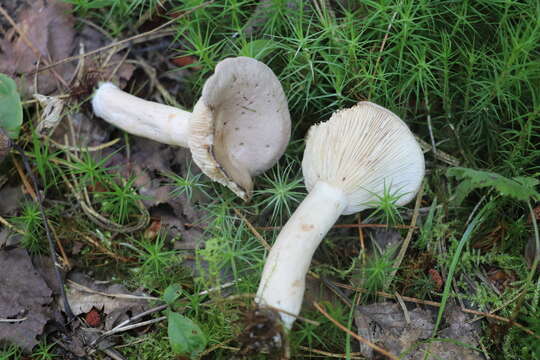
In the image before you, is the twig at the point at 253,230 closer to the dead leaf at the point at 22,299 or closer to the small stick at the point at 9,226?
the dead leaf at the point at 22,299

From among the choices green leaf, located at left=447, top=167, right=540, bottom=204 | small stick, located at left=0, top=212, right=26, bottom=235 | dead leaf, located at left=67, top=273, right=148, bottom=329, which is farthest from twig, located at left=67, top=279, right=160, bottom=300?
green leaf, located at left=447, top=167, right=540, bottom=204

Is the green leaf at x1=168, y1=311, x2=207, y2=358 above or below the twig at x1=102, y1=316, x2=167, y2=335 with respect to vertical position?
above

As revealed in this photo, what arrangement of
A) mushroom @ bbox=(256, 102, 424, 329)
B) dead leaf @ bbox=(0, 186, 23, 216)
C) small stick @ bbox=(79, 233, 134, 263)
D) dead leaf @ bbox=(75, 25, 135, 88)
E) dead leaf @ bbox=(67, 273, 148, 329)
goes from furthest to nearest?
dead leaf @ bbox=(75, 25, 135, 88)
dead leaf @ bbox=(0, 186, 23, 216)
small stick @ bbox=(79, 233, 134, 263)
dead leaf @ bbox=(67, 273, 148, 329)
mushroom @ bbox=(256, 102, 424, 329)

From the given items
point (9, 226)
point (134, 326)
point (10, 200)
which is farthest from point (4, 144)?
point (134, 326)

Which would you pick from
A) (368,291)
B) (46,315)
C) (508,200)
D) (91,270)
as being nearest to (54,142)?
(91,270)

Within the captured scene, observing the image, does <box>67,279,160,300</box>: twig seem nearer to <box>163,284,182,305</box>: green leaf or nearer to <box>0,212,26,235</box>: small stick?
<box>163,284,182,305</box>: green leaf

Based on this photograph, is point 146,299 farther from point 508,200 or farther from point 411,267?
point 508,200

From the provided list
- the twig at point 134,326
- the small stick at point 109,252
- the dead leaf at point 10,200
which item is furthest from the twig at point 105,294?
the dead leaf at point 10,200

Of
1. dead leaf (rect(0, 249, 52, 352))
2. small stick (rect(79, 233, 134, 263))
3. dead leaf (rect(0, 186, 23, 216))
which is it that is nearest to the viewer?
dead leaf (rect(0, 249, 52, 352))
